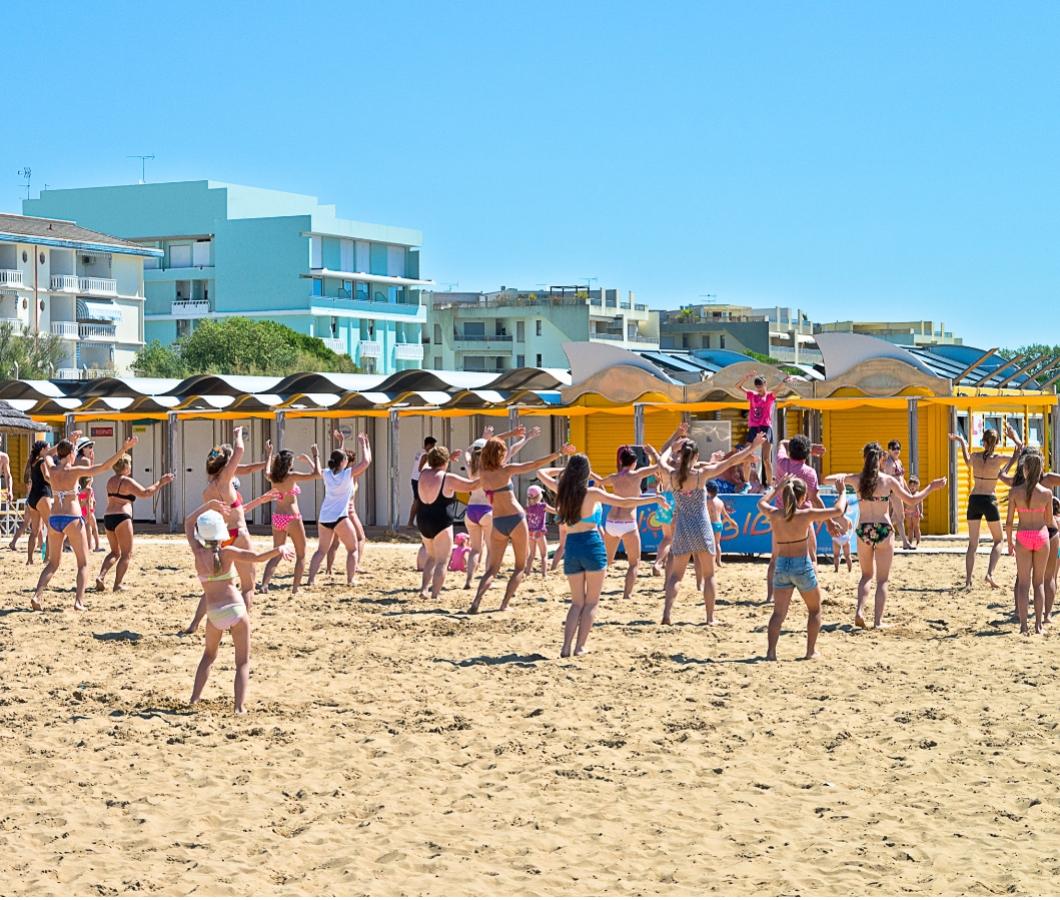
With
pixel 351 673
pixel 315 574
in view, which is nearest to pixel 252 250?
pixel 315 574

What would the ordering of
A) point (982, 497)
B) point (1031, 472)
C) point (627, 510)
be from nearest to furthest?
point (1031, 472) → point (627, 510) → point (982, 497)

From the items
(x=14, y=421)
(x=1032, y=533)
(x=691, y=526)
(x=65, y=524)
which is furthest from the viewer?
(x=14, y=421)

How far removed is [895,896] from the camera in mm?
5516

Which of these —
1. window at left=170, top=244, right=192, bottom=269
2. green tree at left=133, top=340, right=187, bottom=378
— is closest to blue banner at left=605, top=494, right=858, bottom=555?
green tree at left=133, top=340, right=187, bottom=378

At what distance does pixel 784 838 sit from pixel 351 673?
14.2 ft

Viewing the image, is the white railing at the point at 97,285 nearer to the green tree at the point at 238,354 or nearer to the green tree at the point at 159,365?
the green tree at the point at 159,365

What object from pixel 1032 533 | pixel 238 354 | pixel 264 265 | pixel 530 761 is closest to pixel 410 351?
pixel 264 265

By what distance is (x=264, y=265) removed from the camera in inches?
3039

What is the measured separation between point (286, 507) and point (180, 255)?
68.3 meters

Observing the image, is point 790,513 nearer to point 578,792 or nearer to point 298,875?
point 578,792

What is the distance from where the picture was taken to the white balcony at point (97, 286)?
67625 millimetres

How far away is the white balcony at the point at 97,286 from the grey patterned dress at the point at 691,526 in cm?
5958

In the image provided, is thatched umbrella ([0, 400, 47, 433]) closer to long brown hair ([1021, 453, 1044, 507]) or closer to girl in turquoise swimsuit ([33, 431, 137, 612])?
girl in turquoise swimsuit ([33, 431, 137, 612])

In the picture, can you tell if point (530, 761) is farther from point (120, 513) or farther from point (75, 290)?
point (75, 290)
